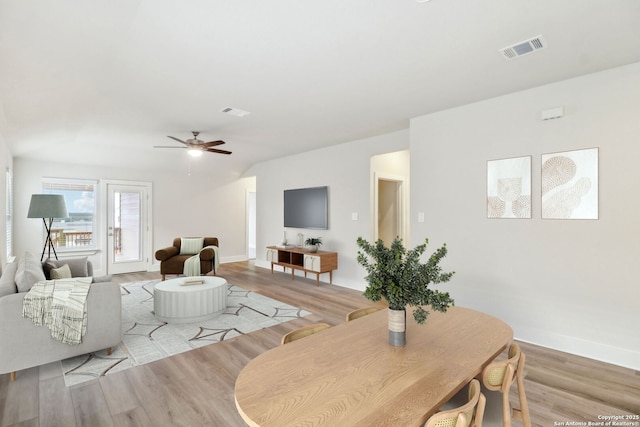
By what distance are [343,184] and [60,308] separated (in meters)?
4.24

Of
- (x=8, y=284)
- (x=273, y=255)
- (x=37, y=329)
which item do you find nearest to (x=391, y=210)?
(x=273, y=255)

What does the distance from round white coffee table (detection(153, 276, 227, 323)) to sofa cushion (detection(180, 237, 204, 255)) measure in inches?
94.5

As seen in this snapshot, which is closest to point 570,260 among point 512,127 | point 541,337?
point 541,337

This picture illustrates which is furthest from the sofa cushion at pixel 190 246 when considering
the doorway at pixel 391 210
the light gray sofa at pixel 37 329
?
the doorway at pixel 391 210

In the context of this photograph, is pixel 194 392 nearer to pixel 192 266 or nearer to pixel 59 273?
pixel 59 273

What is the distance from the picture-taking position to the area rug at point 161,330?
9.01 feet

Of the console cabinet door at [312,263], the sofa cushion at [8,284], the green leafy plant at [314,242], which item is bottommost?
the console cabinet door at [312,263]

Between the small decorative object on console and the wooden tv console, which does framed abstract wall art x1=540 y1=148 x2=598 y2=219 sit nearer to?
the wooden tv console

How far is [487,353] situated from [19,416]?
288cm

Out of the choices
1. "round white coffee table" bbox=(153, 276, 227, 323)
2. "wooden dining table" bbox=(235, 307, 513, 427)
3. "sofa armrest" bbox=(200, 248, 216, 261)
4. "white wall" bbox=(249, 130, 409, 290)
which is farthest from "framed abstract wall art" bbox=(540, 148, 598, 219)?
"sofa armrest" bbox=(200, 248, 216, 261)

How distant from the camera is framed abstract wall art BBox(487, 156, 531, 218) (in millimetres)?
3246

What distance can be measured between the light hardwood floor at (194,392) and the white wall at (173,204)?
448cm

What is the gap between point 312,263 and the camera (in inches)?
221

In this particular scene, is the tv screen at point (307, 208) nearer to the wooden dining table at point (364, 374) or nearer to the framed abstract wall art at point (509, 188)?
the framed abstract wall art at point (509, 188)
